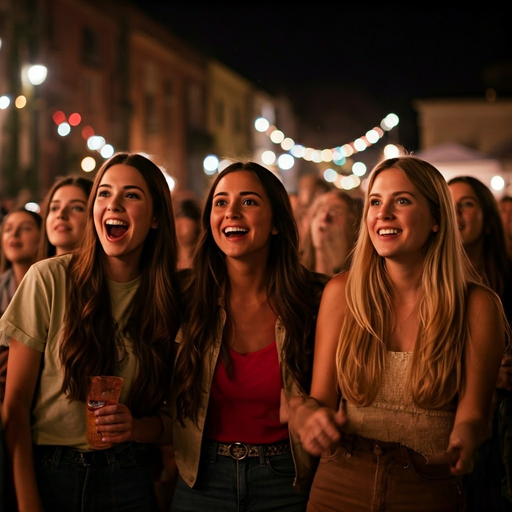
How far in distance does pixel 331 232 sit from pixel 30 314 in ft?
8.19

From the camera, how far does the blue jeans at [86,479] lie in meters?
2.70

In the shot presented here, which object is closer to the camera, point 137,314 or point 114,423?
point 114,423

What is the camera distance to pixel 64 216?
3.76 meters

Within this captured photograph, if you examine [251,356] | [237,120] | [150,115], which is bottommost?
[251,356]

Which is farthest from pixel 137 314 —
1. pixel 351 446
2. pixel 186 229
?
pixel 186 229

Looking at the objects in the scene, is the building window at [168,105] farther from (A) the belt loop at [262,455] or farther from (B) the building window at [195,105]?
(A) the belt loop at [262,455]

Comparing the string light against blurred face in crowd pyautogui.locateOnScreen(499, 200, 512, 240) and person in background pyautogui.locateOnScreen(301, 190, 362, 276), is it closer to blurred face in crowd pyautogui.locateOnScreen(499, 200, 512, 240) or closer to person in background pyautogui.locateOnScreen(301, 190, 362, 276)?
blurred face in crowd pyautogui.locateOnScreen(499, 200, 512, 240)

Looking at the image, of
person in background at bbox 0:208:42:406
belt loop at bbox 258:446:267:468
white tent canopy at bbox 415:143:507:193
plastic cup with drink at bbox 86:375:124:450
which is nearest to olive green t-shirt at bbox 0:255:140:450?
plastic cup with drink at bbox 86:375:124:450

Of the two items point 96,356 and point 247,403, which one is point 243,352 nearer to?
point 247,403

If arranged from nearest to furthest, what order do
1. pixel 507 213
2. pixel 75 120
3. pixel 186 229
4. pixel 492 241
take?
1. pixel 492 241
2. pixel 186 229
3. pixel 507 213
4. pixel 75 120

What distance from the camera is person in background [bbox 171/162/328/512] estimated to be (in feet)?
9.10

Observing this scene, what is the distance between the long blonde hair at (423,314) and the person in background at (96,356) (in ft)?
2.51

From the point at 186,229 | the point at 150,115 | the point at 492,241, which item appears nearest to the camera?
the point at 492,241

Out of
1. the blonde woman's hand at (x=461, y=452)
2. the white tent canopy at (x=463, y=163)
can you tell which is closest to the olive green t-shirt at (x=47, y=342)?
the blonde woman's hand at (x=461, y=452)
